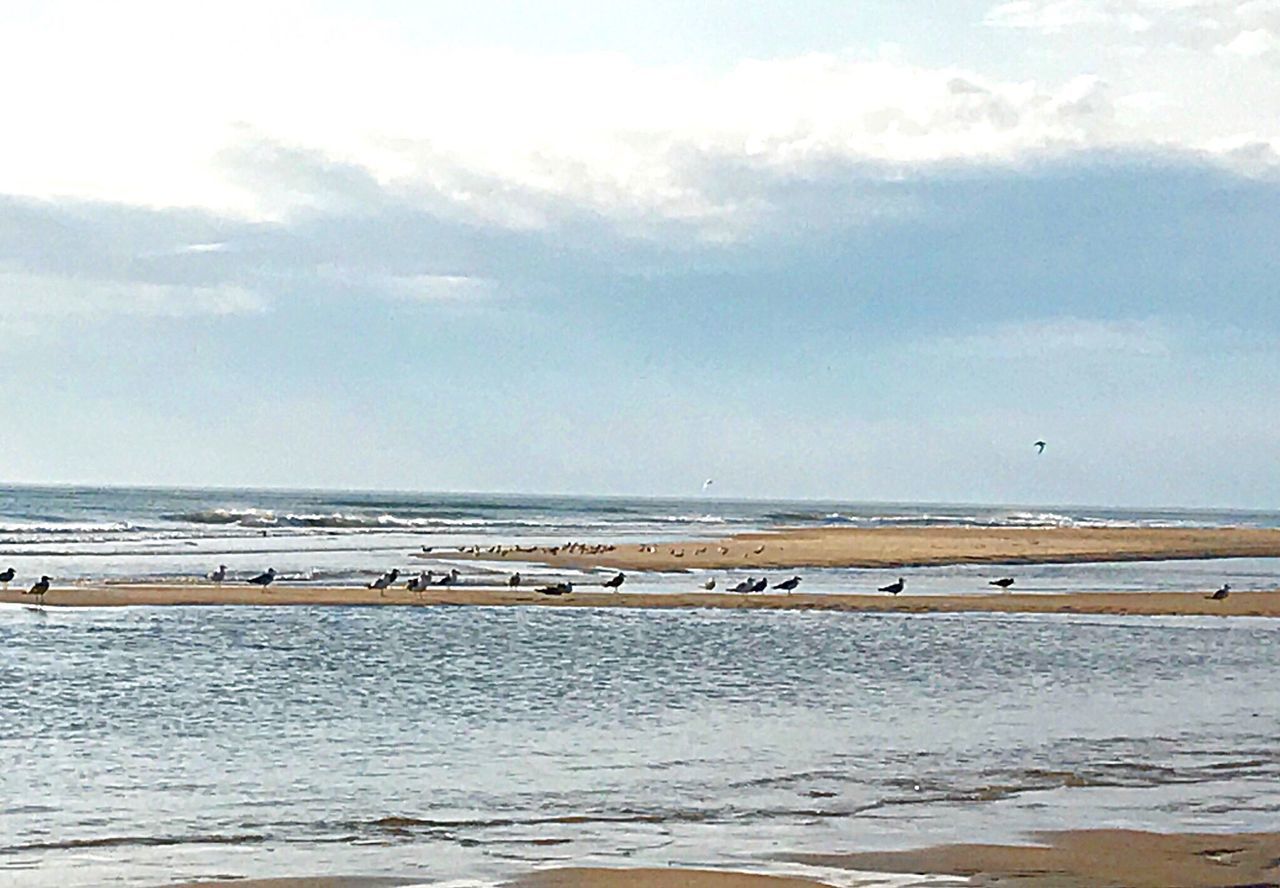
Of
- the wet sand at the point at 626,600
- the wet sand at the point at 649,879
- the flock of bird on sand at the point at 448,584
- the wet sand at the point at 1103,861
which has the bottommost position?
the wet sand at the point at 649,879

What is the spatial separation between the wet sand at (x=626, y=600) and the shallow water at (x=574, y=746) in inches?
220

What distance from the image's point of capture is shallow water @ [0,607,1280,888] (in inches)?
463

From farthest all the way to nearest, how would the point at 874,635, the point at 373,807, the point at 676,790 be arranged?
the point at 874,635
the point at 676,790
the point at 373,807


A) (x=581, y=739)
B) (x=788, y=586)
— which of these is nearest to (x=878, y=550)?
(x=788, y=586)

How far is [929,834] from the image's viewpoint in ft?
39.4

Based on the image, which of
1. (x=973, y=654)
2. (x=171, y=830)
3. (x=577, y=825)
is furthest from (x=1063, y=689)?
(x=171, y=830)

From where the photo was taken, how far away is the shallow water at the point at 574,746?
11758mm

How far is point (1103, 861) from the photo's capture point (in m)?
11.0

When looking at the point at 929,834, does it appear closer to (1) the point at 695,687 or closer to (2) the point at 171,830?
(2) the point at 171,830

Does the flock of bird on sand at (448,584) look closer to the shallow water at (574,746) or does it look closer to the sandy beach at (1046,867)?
the shallow water at (574,746)

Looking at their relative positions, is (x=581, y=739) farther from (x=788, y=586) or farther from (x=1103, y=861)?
(x=788, y=586)

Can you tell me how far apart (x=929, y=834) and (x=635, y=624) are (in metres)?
17.3

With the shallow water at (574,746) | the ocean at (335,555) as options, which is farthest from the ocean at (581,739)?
the ocean at (335,555)

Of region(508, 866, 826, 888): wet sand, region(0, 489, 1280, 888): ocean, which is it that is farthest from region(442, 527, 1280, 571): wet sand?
region(508, 866, 826, 888): wet sand
